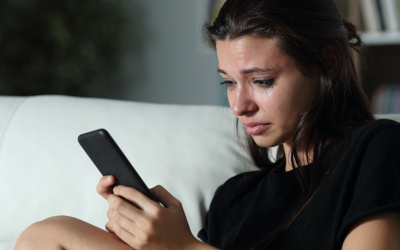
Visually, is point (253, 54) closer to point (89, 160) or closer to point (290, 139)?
point (290, 139)

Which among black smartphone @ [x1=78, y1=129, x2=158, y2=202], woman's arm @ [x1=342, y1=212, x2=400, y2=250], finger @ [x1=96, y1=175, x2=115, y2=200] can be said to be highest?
black smartphone @ [x1=78, y1=129, x2=158, y2=202]

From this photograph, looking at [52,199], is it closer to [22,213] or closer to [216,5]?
[22,213]

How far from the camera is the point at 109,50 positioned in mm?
2551

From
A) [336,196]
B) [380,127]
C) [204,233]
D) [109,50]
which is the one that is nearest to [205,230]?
[204,233]

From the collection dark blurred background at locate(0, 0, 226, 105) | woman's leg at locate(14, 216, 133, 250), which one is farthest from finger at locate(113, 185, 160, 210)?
dark blurred background at locate(0, 0, 226, 105)

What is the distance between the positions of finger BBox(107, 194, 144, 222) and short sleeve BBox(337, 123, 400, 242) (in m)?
0.34

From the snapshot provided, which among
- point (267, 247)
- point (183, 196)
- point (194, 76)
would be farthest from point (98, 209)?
point (194, 76)

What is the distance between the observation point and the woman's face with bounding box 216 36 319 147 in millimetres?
722

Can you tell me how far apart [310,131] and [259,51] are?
198mm

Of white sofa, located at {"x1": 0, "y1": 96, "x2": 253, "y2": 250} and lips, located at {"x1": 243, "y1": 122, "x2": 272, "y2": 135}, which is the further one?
white sofa, located at {"x1": 0, "y1": 96, "x2": 253, "y2": 250}

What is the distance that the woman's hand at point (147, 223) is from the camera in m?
0.66

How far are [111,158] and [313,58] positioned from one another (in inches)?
17.2

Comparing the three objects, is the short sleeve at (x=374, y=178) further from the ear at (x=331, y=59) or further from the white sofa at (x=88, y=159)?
the white sofa at (x=88, y=159)

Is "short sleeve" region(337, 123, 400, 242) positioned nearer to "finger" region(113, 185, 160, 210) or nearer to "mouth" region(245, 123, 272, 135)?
"mouth" region(245, 123, 272, 135)
